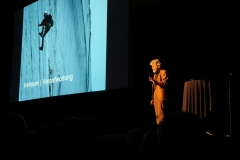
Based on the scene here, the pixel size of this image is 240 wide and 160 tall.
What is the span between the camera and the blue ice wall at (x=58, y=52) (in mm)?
3943

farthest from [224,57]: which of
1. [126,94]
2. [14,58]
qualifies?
[14,58]

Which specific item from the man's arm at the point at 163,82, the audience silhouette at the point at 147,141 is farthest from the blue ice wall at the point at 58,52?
the audience silhouette at the point at 147,141

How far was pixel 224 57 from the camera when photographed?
13.4ft

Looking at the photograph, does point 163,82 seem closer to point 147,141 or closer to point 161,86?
point 161,86

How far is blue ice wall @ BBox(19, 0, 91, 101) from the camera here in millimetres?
3943

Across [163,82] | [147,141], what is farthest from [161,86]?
[147,141]

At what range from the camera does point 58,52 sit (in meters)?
4.21

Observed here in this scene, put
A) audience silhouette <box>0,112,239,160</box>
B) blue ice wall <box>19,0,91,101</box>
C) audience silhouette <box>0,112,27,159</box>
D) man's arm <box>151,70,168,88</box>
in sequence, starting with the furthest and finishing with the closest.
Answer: man's arm <box>151,70,168,88</box> < blue ice wall <box>19,0,91,101</box> < audience silhouette <box>0,112,27,159</box> < audience silhouette <box>0,112,239,160</box>

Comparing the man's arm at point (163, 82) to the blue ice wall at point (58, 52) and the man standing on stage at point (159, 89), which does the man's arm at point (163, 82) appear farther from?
the blue ice wall at point (58, 52)

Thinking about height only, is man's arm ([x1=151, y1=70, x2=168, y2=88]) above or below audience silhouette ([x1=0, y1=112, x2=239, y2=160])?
above

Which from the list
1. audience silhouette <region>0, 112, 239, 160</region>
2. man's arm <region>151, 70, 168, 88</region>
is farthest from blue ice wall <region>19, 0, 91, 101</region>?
audience silhouette <region>0, 112, 239, 160</region>

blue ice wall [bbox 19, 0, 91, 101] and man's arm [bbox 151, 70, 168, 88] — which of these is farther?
man's arm [bbox 151, 70, 168, 88]

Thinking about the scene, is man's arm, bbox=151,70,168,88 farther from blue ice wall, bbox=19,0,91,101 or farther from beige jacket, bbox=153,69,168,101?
blue ice wall, bbox=19,0,91,101

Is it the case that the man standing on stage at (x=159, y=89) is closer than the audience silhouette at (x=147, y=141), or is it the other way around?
the audience silhouette at (x=147, y=141)
